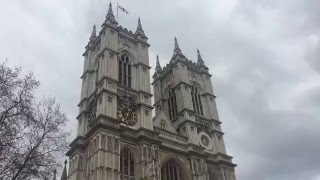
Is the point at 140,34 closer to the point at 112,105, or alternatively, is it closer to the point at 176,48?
the point at 176,48

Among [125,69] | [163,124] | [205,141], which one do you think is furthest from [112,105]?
[205,141]

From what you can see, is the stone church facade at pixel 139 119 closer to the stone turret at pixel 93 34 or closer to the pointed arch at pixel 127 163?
the pointed arch at pixel 127 163

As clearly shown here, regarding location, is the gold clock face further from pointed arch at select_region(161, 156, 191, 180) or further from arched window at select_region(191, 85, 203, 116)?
arched window at select_region(191, 85, 203, 116)

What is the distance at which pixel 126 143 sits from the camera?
1425 inches

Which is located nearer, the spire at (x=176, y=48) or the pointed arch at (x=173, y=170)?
the pointed arch at (x=173, y=170)

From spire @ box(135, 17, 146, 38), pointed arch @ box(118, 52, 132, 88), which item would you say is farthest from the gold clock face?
spire @ box(135, 17, 146, 38)

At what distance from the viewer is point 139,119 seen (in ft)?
128

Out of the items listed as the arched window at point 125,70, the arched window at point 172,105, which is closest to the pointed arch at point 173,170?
the arched window at point 172,105

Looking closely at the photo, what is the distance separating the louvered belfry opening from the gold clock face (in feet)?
18.6

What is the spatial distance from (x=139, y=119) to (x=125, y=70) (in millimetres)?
7306

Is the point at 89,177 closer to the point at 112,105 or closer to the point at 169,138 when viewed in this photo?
the point at 112,105

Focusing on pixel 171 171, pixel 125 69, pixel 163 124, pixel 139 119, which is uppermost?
pixel 125 69

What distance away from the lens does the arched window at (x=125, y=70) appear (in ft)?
139

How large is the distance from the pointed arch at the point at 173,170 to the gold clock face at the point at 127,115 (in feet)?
17.4
